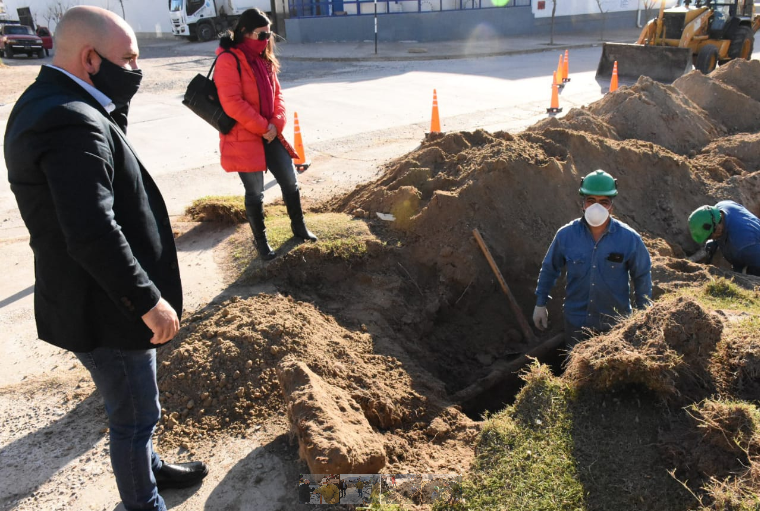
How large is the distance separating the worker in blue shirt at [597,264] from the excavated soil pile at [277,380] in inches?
48.0

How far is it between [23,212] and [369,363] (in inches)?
103

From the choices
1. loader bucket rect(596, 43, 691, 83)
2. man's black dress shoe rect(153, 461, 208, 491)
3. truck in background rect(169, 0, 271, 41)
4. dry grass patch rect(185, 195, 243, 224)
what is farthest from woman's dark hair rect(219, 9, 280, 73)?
truck in background rect(169, 0, 271, 41)

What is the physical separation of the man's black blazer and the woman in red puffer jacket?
235cm

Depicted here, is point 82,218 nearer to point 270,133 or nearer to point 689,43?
point 270,133

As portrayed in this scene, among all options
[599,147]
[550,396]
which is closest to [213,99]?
[550,396]

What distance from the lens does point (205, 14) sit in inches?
1219

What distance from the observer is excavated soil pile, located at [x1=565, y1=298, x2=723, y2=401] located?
3285 mm

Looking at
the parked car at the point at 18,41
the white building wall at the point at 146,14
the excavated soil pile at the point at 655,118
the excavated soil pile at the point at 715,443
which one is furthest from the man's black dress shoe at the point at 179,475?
the white building wall at the point at 146,14

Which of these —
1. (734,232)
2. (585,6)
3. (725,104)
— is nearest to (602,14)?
(585,6)

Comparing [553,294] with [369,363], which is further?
[553,294]

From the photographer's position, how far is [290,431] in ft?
11.9

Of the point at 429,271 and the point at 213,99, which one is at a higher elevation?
the point at 213,99

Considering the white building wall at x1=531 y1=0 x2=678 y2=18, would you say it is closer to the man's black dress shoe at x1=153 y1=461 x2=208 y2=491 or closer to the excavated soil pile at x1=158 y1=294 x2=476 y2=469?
the excavated soil pile at x1=158 y1=294 x2=476 y2=469

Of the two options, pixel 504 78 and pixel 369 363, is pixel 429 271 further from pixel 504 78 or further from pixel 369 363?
pixel 504 78
